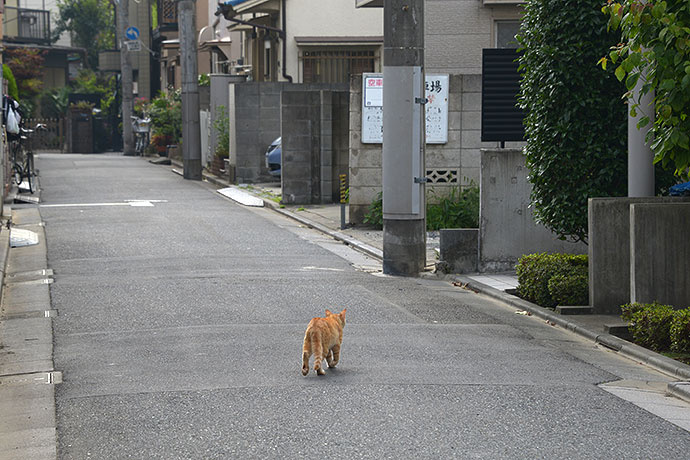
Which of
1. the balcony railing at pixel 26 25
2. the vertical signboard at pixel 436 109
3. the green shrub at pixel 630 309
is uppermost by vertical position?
the balcony railing at pixel 26 25

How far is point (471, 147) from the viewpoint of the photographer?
744 inches

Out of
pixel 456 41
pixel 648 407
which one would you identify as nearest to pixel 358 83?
pixel 456 41

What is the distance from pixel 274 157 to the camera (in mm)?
28047

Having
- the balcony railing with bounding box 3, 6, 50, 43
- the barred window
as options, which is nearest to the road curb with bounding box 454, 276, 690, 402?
the barred window

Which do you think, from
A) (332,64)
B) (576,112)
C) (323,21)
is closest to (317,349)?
(576,112)

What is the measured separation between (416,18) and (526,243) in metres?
3.52

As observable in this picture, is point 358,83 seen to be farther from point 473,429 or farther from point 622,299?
point 473,429

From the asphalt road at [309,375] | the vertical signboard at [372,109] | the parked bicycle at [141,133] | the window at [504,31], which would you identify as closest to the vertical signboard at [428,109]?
the vertical signboard at [372,109]

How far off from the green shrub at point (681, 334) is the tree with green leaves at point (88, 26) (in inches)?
2415

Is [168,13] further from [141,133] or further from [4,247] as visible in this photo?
[4,247]

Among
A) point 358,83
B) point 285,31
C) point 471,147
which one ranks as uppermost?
point 285,31

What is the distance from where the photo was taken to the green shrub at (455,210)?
18.2m

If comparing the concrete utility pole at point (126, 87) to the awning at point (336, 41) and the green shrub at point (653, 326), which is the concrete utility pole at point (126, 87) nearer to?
the awning at point (336, 41)

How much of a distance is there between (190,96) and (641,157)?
23380 millimetres
